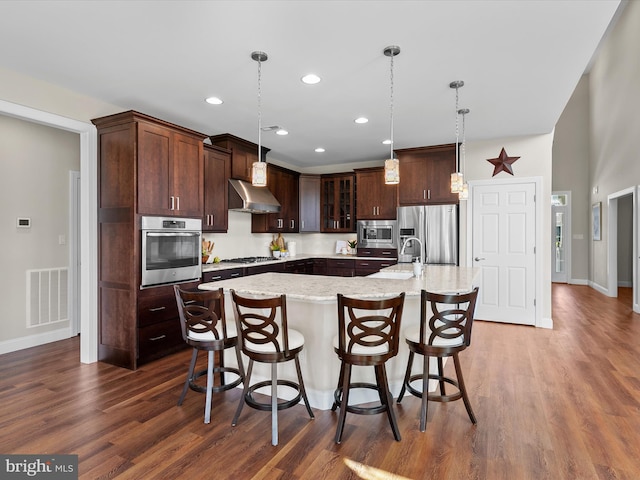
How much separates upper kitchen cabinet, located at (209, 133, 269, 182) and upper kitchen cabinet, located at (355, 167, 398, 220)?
1.91 meters

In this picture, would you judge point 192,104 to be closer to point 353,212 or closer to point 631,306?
point 353,212

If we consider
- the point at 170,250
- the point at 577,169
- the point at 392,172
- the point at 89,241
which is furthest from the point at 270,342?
the point at 577,169

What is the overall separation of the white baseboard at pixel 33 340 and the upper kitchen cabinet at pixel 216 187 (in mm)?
2155

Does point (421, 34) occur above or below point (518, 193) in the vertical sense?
above

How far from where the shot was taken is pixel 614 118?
7195mm

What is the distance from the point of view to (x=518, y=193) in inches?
205

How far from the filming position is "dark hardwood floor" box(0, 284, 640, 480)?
6.66ft

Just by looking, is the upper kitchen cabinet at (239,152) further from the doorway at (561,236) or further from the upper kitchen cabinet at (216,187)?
the doorway at (561,236)

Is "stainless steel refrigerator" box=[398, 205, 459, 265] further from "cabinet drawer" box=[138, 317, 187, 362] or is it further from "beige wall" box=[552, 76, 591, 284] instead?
"beige wall" box=[552, 76, 591, 284]

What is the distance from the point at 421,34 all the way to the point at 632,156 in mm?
6070

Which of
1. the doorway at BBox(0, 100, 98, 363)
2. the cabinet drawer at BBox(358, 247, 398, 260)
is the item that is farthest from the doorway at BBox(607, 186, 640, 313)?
the doorway at BBox(0, 100, 98, 363)

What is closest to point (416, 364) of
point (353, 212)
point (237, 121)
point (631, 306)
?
point (237, 121)

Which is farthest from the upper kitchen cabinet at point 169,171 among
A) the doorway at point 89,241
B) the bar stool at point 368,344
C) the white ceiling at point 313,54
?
the bar stool at point 368,344

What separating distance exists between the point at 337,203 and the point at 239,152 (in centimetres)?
217
